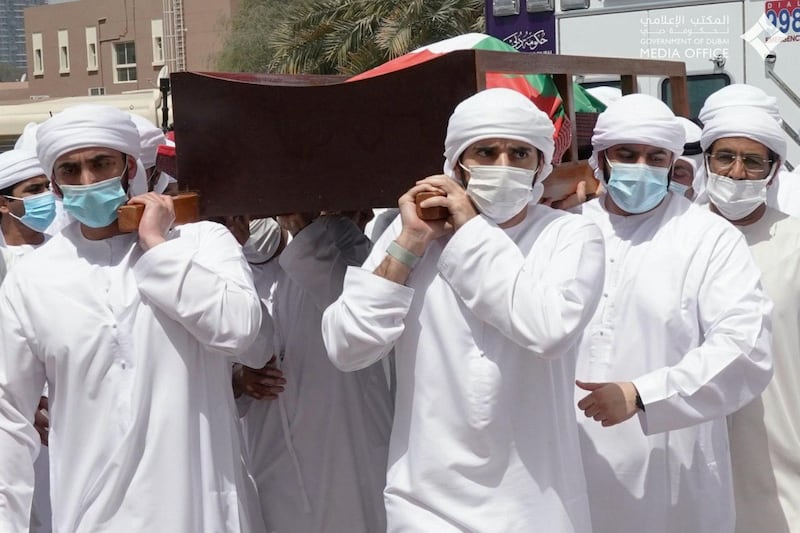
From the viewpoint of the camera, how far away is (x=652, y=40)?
356 inches

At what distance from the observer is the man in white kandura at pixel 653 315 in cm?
405

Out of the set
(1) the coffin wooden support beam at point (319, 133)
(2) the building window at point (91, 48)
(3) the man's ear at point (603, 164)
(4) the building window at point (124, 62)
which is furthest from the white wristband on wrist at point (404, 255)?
(2) the building window at point (91, 48)

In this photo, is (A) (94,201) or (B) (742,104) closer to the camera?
(A) (94,201)

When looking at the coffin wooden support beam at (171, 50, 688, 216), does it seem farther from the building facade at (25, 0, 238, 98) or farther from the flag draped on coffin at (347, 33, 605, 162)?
the building facade at (25, 0, 238, 98)

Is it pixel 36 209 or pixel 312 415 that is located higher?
pixel 36 209

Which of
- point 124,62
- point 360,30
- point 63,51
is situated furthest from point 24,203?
point 63,51

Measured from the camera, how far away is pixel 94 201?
3.68 m

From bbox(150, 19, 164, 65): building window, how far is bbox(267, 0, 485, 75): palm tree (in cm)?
3215

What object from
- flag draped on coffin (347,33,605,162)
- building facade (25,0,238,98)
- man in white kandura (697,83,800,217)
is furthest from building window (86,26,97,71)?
man in white kandura (697,83,800,217)

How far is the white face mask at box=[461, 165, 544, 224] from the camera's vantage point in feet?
11.3

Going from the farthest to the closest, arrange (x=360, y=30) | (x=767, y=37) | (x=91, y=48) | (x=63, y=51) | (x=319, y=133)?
(x=63, y=51) → (x=91, y=48) → (x=360, y=30) → (x=767, y=37) → (x=319, y=133)

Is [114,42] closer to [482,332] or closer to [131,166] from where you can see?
[131,166]

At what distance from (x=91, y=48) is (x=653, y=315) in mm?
60610

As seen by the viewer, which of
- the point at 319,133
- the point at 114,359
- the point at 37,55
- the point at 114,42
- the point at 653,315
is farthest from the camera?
the point at 37,55
